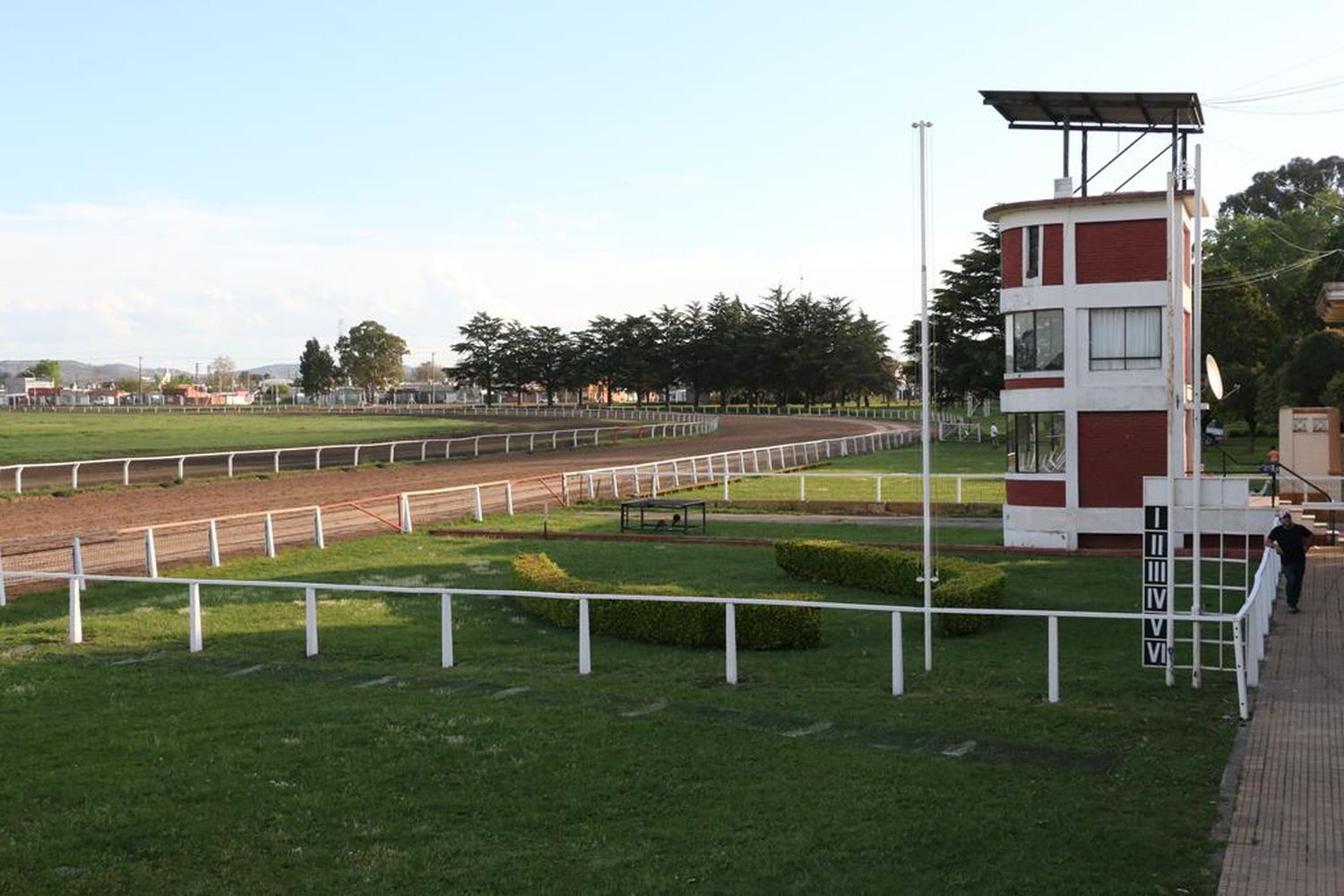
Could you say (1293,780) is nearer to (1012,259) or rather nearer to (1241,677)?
(1241,677)

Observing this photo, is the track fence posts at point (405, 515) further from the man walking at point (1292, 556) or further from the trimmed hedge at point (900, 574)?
the man walking at point (1292, 556)

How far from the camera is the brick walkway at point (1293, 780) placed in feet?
23.5

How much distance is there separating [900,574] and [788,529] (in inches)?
359

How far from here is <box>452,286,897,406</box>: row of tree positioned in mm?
116688

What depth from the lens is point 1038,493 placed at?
82.1 ft

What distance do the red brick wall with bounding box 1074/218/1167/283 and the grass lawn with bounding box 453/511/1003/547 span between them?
538cm

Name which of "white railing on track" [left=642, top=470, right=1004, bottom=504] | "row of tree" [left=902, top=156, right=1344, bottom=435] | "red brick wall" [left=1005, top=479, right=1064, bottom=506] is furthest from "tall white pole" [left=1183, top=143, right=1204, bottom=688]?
"row of tree" [left=902, top=156, right=1344, bottom=435]

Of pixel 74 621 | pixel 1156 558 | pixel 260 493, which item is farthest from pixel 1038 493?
pixel 260 493

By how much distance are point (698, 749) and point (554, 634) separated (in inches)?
228

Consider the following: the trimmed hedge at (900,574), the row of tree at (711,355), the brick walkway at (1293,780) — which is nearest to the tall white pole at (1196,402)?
the brick walkway at (1293,780)

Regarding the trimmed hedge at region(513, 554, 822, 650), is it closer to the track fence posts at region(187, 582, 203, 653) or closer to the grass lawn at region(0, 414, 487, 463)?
the track fence posts at region(187, 582, 203, 653)

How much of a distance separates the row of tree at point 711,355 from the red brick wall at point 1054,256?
89699 millimetres

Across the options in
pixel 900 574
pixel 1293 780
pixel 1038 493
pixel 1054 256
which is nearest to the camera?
pixel 1293 780

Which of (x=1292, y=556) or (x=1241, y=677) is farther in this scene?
(x=1292, y=556)
